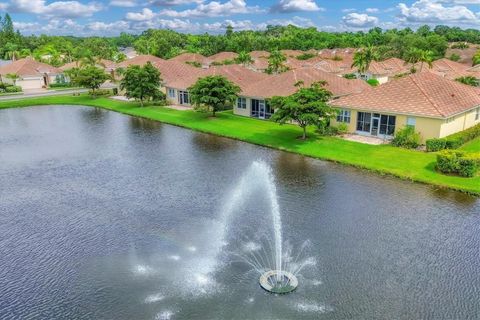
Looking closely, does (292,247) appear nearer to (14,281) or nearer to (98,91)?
(14,281)

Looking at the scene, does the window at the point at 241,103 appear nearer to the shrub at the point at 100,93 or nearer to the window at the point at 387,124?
the window at the point at 387,124

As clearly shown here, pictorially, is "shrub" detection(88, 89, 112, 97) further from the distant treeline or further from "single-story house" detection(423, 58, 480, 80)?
"single-story house" detection(423, 58, 480, 80)

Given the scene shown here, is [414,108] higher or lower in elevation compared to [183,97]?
higher

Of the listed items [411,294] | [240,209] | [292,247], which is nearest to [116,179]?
[240,209]

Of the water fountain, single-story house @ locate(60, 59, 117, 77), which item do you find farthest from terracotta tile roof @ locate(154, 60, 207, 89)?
the water fountain

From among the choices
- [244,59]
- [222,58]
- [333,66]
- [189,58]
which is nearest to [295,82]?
[244,59]

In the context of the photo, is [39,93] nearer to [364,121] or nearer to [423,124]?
[364,121]

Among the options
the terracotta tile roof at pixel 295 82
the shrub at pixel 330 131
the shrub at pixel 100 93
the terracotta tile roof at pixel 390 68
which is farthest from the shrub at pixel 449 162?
the shrub at pixel 100 93
